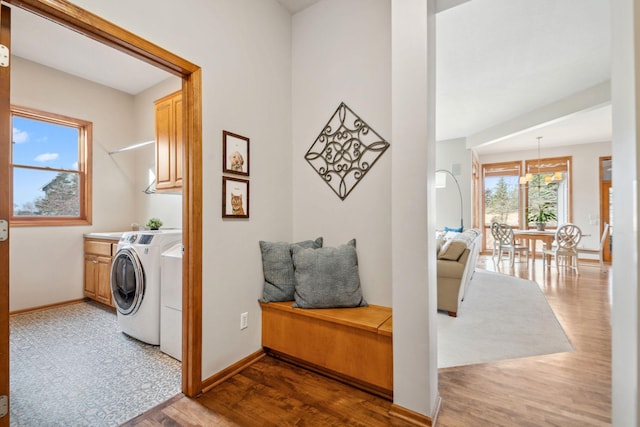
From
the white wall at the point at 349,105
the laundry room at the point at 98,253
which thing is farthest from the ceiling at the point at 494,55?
the white wall at the point at 349,105

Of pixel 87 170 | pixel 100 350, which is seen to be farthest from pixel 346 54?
pixel 87 170

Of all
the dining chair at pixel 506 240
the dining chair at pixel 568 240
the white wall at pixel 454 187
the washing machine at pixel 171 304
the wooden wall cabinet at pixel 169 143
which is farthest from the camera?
the white wall at pixel 454 187

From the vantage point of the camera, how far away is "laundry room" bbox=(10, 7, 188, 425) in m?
2.00

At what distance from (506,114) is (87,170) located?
709 centimetres

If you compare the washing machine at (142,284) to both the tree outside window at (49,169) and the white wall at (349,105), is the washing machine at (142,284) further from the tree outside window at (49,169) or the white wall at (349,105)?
the tree outside window at (49,169)

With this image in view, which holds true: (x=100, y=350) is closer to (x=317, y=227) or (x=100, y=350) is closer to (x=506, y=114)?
(x=317, y=227)

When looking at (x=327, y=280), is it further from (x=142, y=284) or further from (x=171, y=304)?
(x=142, y=284)

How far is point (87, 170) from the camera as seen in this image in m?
3.83

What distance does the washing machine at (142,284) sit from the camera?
8.02 ft

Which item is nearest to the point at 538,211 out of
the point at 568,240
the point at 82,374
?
the point at 568,240

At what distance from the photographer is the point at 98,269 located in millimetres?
3486

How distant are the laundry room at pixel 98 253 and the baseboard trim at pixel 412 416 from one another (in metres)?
1.39

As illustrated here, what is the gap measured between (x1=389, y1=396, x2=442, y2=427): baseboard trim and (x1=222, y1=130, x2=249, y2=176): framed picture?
1843 mm

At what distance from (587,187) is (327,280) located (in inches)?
331
